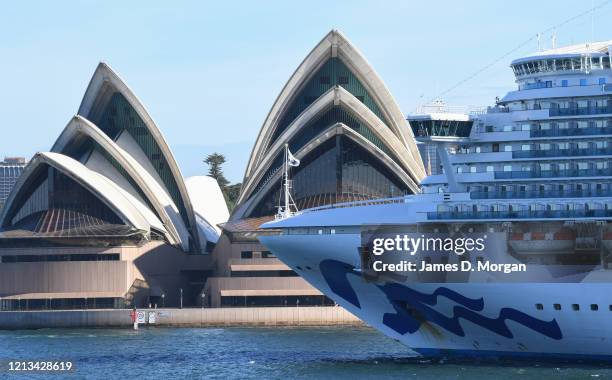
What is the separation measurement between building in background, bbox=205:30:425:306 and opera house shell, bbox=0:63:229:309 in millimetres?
3719

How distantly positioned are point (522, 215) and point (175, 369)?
40.2 ft

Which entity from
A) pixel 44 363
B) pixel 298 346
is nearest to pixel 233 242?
pixel 298 346

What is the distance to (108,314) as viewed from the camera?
238 feet

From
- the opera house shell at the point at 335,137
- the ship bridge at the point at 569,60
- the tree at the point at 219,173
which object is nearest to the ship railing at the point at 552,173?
the ship bridge at the point at 569,60

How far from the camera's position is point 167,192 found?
81250 mm

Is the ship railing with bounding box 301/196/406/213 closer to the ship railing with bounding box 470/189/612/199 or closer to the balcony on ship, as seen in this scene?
the balcony on ship

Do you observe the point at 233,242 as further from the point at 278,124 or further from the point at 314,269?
the point at 314,269

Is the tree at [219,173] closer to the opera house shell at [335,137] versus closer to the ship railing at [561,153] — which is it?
the opera house shell at [335,137]

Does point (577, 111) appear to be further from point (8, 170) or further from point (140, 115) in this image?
point (8, 170)

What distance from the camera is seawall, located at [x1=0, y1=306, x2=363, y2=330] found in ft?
234

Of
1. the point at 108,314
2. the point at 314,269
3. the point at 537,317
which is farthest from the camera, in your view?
the point at 108,314

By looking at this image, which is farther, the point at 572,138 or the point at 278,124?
the point at 278,124

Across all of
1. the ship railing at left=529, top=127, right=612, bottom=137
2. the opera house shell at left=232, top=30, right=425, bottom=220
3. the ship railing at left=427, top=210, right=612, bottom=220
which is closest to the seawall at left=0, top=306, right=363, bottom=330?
the opera house shell at left=232, top=30, right=425, bottom=220

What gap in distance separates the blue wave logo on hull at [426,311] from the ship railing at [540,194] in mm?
3114
